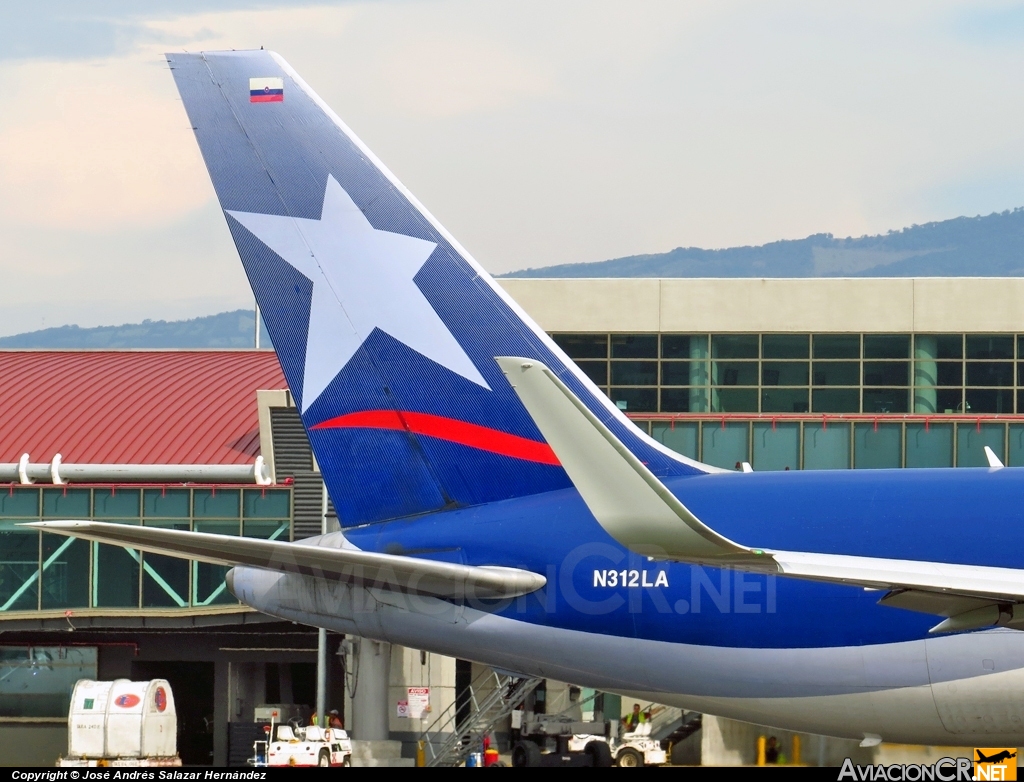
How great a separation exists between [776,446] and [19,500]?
24607 mm

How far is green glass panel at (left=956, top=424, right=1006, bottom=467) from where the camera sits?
43.8 meters

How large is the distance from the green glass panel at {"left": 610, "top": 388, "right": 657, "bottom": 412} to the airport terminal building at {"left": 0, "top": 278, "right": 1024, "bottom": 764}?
9 centimetres

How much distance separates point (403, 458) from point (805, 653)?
514cm

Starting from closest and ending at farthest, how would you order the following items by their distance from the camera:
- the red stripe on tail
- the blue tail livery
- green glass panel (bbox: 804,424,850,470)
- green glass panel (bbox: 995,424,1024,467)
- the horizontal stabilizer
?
the blue tail livery, the horizontal stabilizer, the red stripe on tail, green glass panel (bbox: 995,424,1024,467), green glass panel (bbox: 804,424,850,470)

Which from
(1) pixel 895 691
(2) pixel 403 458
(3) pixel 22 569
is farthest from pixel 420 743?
(1) pixel 895 691

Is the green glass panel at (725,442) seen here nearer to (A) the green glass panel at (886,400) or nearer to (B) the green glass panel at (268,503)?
(A) the green glass panel at (886,400)

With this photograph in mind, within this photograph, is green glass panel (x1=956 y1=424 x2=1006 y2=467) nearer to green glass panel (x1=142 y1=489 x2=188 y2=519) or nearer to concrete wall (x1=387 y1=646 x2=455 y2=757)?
concrete wall (x1=387 y1=646 x2=455 y2=757)

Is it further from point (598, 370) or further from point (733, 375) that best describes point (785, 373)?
point (598, 370)

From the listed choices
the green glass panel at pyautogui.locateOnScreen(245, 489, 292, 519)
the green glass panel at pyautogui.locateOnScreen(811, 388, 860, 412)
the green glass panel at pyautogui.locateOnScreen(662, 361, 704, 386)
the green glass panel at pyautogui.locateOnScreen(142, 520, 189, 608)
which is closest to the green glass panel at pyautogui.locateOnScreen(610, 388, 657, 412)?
the green glass panel at pyautogui.locateOnScreen(662, 361, 704, 386)

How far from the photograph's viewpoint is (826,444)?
145 feet

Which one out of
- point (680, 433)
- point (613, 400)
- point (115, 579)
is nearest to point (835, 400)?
point (680, 433)

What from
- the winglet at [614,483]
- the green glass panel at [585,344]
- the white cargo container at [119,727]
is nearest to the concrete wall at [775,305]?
the green glass panel at [585,344]

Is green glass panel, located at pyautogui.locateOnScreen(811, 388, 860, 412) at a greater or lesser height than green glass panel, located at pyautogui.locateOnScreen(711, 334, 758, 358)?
lesser

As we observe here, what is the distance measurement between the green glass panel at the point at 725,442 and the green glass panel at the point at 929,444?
505cm
